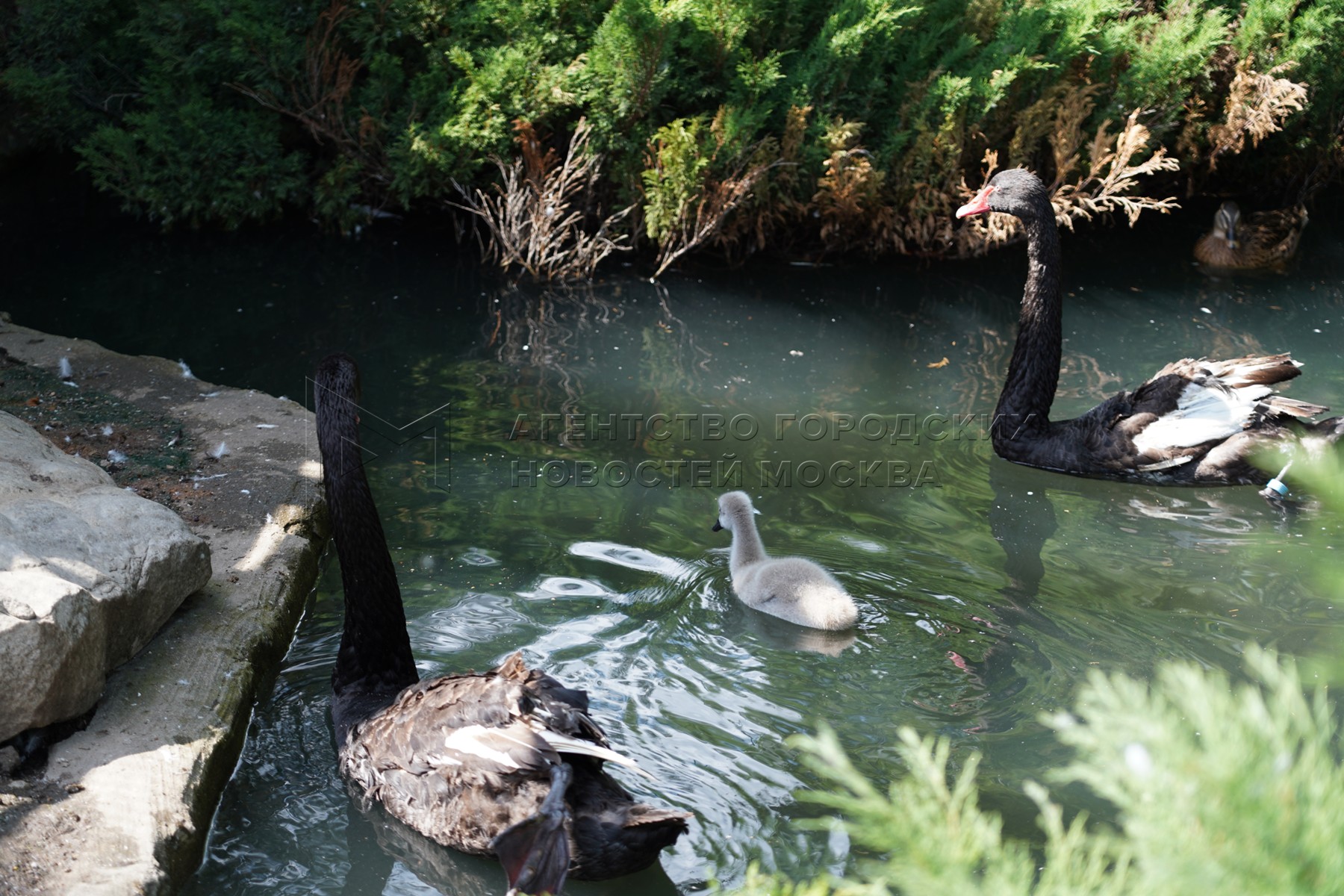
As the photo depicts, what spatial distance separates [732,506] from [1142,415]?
99.8 inches

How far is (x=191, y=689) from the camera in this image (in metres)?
3.82

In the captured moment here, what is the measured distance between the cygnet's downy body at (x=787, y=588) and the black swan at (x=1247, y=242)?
7.47 m

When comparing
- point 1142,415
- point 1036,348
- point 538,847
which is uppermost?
point 1036,348

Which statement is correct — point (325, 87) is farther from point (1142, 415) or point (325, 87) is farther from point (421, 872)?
point (421, 872)

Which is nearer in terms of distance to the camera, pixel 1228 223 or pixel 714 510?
pixel 714 510

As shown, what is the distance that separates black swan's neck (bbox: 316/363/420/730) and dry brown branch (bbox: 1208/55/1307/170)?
31.9 feet

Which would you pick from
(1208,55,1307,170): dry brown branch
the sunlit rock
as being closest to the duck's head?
(1208,55,1307,170): dry brown branch

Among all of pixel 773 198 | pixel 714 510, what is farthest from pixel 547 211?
pixel 714 510

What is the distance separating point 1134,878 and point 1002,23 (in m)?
10.0

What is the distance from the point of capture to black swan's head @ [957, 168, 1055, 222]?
22.1 ft

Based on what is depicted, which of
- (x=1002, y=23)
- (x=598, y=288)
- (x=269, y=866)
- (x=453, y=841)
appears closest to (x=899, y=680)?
(x=453, y=841)

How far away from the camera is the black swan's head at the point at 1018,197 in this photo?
6730 millimetres

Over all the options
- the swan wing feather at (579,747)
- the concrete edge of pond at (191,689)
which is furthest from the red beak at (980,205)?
the swan wing feather at (579,747)

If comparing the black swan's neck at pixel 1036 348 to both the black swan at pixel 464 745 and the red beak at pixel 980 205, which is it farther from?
the black swan at pixel 464 745
